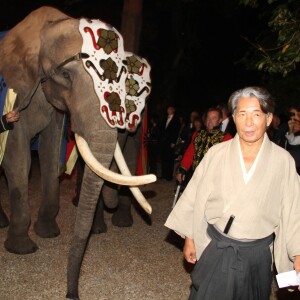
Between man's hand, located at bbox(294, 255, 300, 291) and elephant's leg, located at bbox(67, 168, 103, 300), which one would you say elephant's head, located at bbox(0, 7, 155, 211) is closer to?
elephant's leg, located at bbox(67, 168, 103, 300)

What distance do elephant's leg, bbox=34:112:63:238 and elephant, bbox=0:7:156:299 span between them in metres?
0.01

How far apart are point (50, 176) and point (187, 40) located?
15.1 metres

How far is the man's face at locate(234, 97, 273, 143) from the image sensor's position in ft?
8.83

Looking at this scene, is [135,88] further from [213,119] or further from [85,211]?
[85,211]

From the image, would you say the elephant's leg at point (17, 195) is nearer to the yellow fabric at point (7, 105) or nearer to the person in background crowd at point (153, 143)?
the yellow fabric at point (7, 105)

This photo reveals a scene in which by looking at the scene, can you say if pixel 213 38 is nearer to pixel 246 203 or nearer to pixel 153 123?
pixel 153 123

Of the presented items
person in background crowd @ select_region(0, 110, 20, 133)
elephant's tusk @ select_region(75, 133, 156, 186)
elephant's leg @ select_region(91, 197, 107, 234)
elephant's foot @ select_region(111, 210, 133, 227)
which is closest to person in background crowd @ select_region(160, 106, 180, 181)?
elephant's foot @ select_region(111, 210, 133, 227)

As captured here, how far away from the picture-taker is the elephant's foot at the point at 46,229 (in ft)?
18.0

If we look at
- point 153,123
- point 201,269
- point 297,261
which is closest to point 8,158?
point 201,269

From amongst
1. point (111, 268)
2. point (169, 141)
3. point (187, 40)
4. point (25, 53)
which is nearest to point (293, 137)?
point (111, 268)

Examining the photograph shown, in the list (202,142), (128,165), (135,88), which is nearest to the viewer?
(202,142)

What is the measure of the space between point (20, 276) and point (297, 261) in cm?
268

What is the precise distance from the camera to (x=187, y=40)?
1953cm

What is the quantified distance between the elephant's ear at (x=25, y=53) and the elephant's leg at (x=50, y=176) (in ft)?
2.74
